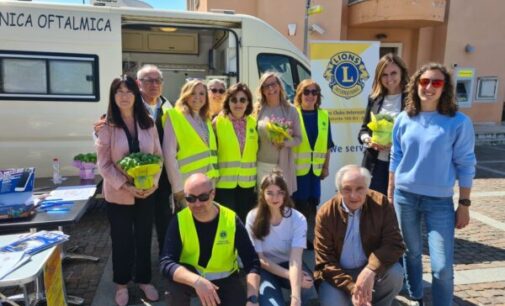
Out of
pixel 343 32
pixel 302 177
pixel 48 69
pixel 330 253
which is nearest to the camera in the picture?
pixel 330 253

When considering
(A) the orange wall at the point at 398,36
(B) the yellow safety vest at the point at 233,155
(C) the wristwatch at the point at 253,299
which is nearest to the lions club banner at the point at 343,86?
(B) the yellow safety vest at the point at 233,155

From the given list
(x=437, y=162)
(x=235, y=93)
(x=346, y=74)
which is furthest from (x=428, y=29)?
(x=437, y=162)

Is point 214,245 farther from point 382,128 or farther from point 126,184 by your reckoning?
point 382,128

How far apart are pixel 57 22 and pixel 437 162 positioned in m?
4.48

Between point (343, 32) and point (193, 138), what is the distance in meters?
11.9

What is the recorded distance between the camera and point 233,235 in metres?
2.65

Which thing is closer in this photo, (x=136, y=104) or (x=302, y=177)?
(x=136, y=104)

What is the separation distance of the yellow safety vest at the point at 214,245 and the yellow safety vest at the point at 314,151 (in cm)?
152

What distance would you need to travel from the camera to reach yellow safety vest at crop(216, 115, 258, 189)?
3617mm

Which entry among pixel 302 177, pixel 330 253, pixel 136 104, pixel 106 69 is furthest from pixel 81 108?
pixel 330 253

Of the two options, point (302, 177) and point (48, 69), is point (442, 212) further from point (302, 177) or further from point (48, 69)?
point (48, 69)

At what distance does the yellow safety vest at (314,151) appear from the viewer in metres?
4.00

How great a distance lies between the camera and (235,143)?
361cm

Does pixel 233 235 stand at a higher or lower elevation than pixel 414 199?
lower
